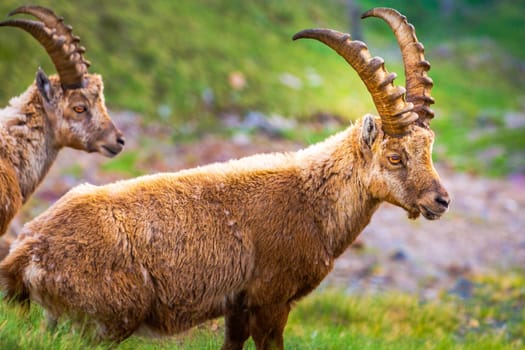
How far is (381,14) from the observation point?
8555mm

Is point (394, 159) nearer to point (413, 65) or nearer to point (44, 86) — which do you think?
point (413, 65)

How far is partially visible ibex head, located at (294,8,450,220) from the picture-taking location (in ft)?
25.7

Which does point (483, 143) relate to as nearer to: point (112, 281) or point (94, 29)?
point (94, 29)

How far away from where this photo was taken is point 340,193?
8016 mm

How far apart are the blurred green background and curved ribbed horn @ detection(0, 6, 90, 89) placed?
31.8ft

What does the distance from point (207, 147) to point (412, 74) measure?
1370 cm

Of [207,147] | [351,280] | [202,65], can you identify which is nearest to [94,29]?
[202,65]

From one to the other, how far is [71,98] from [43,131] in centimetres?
61

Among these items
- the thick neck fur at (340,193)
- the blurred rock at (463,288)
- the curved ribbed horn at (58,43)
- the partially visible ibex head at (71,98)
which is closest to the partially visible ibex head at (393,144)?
the thick neck fur at (340,193)

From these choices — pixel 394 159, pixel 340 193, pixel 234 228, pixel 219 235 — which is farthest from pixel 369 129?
pixel 219 235

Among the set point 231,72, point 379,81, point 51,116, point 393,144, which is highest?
point 231,72

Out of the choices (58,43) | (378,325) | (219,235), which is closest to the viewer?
(219,235)

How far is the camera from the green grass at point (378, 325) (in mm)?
6492

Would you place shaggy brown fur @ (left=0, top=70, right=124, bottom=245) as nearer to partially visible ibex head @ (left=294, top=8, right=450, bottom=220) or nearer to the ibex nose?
partially visible ibex head @ (left=294, top=8, right=450, bottom=220)
